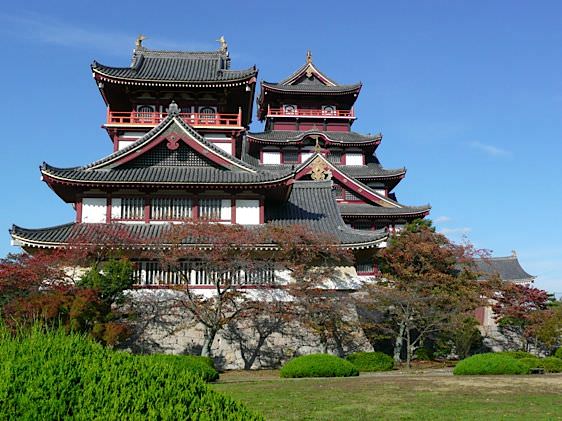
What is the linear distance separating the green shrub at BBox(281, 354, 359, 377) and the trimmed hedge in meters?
15.0

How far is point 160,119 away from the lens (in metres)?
33.6

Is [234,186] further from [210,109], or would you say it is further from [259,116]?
[259,116]

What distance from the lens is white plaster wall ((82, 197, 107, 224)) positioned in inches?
1088

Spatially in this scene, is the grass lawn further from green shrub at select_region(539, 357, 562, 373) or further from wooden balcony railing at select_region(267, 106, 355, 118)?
wooden balcony railing at select_region(267, 106, 355, 118)

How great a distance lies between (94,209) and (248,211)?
741 cm

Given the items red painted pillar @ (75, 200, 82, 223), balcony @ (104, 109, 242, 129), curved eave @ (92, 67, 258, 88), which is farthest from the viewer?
balcony @ (104, 109, 242, 129)

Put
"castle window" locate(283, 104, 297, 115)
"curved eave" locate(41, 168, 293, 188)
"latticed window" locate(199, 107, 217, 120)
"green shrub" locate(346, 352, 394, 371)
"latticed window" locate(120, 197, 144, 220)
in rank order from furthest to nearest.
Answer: "castle window" locate(283, 104, 297, 115), "latticed window" locate(199, 107, 217, 120), "latticed window" locate(120, 197, 144, 220), "curved eave" locate(41, 168, 293, 188), "green shrub" locate(346, 352, 394, 371)

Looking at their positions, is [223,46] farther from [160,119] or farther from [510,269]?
[510,269]

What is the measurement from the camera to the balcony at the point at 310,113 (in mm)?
51250

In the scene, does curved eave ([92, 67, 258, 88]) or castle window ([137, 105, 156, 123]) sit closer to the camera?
curved eave ([92, 67, 258, 88])

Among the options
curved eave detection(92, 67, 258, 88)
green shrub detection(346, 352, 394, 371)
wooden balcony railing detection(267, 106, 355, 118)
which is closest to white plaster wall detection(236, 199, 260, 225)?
green shrub detection(346, 352, 394, 371)

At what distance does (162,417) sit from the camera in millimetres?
5520

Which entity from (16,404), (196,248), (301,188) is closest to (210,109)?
(301,188)

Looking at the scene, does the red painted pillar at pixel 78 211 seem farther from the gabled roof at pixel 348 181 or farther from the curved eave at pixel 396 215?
the curved eave at pixel 396 215
